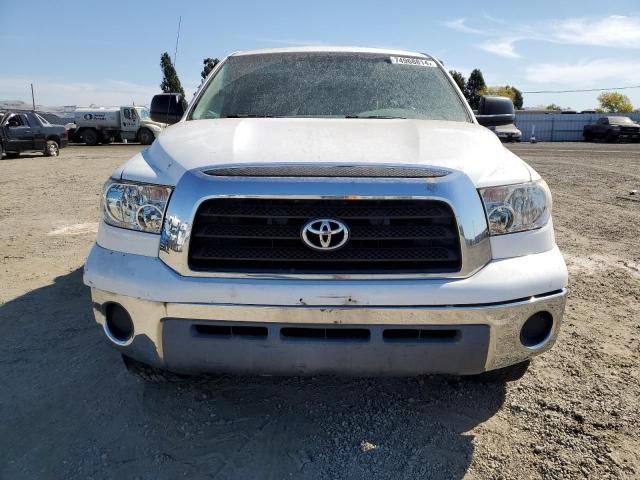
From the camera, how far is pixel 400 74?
3.76 meters

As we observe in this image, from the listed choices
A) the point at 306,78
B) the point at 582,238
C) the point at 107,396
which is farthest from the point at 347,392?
the point at 582,238

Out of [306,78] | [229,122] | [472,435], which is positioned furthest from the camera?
[306,78]

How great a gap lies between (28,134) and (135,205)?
2072cm

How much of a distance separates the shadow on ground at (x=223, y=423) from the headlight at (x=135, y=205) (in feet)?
3.33

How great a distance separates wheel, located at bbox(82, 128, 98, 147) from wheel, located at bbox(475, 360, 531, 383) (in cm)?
3247

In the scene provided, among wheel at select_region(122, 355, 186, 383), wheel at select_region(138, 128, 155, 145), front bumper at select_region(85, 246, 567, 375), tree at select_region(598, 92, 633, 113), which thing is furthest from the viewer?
tree at select_region(598, 92, 633, 113)

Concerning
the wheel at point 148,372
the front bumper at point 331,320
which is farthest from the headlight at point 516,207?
the wheel at point 148,372

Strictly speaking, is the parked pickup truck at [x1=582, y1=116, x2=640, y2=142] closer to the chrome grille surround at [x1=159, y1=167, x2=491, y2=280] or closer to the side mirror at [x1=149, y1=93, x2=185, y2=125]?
the side mirror at [x1=149, y1=93, x2=185, y2=125]

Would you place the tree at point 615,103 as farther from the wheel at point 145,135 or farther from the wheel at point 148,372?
the wheel at point 148,372

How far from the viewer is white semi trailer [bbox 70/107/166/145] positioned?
2988 cm

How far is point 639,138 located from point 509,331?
130ft

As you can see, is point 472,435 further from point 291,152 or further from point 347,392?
point 291,152

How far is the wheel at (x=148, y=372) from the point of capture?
8.23 feet

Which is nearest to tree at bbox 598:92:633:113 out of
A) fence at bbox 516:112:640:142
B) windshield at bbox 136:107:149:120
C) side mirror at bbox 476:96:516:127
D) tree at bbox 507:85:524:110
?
tree at bbox 507:85:524:110
